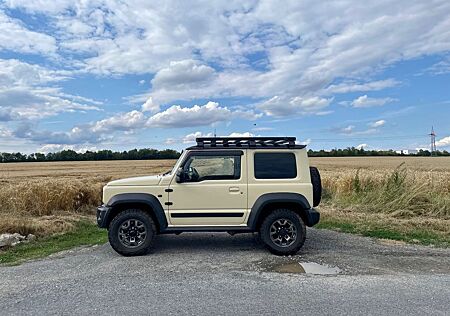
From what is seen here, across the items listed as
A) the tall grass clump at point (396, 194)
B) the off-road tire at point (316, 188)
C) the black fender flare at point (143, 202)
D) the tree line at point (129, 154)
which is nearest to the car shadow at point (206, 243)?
the black fender flare at point (143, 202)

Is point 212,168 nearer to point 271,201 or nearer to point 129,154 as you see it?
point 271,201

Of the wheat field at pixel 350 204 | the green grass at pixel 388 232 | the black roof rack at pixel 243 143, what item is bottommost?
the green grass at pixel 388 232

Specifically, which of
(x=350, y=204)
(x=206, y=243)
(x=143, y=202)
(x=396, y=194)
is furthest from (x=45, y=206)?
(x=396, y=194)

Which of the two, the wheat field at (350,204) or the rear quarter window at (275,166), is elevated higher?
the rear quarter window at (275,166)

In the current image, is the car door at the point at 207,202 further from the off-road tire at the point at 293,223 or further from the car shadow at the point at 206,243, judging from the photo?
the car shadow at the point at 206,243

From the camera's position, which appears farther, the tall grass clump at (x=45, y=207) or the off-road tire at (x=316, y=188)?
the tall grass clump at (x=45, y=207)

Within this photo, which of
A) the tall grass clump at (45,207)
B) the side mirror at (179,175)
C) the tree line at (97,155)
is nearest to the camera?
the side mirror at (179,175)

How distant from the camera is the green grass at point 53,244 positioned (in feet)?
23.0

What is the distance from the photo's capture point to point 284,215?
681 cm

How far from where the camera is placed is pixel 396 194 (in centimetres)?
1212

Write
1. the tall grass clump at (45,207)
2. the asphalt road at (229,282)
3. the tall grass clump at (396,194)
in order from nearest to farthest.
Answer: the asphalt road at (229,282) < the tall grass clump at (45,207) < the tall grass clump at (396,194)

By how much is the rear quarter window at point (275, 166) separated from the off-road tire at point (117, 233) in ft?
7.13

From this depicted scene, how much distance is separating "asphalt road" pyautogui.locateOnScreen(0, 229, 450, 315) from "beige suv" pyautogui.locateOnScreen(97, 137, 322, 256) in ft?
1.51

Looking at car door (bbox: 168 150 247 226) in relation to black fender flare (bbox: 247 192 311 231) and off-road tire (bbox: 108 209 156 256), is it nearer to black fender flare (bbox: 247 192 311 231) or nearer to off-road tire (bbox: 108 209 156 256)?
black fender flare (bbox: 247 192 311 231)
